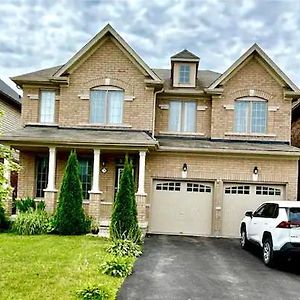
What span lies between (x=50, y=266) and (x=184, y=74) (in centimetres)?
1245

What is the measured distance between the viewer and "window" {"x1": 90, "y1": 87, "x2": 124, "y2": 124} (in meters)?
19.1

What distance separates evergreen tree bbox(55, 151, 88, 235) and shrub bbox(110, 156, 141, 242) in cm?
199

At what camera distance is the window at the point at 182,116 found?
19.8 meters

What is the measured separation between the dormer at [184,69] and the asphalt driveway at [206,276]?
8.12 meters

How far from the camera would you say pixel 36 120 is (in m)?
19.4

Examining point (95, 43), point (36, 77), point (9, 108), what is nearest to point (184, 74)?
point (95, 43)

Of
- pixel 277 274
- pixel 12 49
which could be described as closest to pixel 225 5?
pixel 277 274

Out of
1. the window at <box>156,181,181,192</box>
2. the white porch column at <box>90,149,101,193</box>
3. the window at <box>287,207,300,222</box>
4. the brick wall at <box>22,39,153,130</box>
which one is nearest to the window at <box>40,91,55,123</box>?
the brick wall at <box>22,39,153,130</box>

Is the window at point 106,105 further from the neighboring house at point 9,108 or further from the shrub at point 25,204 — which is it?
the neighboring house at point 9,108

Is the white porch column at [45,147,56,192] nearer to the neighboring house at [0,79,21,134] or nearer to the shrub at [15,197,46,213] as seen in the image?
the shrub at [15,197,46,213]

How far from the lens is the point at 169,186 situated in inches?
734

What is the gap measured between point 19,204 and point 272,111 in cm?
1128

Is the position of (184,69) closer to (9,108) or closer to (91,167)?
(91,167)

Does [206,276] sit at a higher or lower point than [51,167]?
lower
